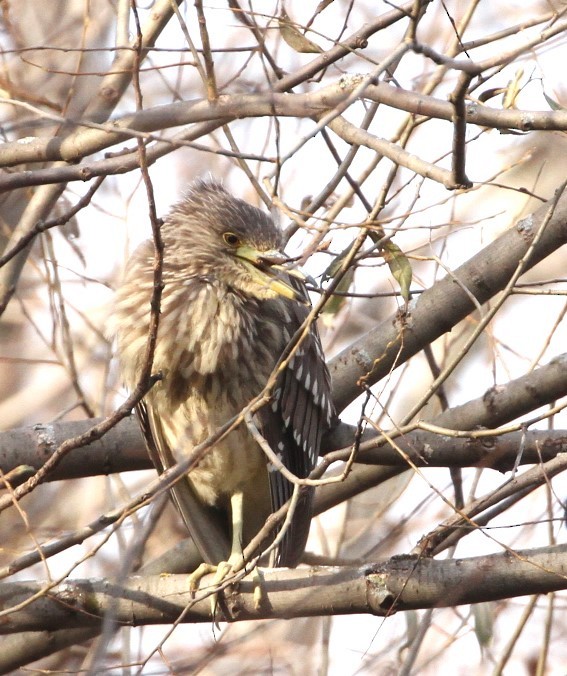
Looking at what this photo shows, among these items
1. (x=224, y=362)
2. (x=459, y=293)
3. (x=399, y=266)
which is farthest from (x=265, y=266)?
(x=399, y=266)

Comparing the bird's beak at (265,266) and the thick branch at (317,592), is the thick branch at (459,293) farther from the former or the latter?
the thick branch at (317,592)

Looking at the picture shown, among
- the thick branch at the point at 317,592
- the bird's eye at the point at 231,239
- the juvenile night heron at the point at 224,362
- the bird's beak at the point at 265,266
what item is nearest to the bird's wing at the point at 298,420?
the juvenile night heron at the point at 224,362

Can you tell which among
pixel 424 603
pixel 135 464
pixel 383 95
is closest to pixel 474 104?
pixel 383 95

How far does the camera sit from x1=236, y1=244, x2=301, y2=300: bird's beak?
11.4 ft

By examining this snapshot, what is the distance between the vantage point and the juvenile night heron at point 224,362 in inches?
143

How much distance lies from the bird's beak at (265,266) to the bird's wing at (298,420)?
0.14 m

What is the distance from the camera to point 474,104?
7.75 ft

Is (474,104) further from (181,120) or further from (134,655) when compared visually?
(134,655)

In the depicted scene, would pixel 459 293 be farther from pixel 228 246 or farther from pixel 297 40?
pixel 297 40

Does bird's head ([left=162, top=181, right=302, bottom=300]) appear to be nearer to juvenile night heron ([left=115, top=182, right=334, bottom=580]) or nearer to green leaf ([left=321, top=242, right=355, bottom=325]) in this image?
juvenile night heron ([left=115, top=182, right=334, bottom=580])

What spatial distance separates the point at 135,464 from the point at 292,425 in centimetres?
63

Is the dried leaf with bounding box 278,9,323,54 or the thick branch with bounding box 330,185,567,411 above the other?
the dried leaf with bounding box 278,9,323,54

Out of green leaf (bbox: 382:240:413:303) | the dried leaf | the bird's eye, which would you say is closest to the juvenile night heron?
the bird's eye

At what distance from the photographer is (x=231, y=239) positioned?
3.79 meters
